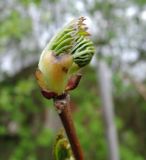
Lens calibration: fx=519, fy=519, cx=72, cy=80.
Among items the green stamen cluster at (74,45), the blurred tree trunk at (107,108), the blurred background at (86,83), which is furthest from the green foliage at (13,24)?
the green stamen cluster at (74,45)

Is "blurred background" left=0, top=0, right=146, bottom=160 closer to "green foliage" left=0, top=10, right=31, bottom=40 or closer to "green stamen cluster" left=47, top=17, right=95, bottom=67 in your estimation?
"green foliage" left=0, top=10, right=31, bottom=40

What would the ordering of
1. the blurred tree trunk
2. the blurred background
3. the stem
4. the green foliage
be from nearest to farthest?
the stem < the blurred background < the green foliage < the blurred tree trunk

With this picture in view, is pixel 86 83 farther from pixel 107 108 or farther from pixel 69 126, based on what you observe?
pixel 69 126

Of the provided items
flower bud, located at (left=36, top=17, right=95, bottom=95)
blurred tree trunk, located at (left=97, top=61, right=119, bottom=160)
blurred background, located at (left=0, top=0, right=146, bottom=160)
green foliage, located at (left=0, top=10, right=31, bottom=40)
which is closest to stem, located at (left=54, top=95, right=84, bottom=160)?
flower bud, located at (left=36, top=17, right=95, bottom=95)

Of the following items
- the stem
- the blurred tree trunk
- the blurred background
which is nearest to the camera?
the stem

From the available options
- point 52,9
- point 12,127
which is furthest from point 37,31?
point 12,127

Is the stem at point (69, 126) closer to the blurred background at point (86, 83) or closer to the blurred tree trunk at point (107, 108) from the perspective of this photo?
the blurred background at point (86, 83)

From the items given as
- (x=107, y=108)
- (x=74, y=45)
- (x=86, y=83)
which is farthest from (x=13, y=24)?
(x=74, y=45)

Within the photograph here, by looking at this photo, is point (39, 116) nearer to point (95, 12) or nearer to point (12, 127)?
point (12, 127)
